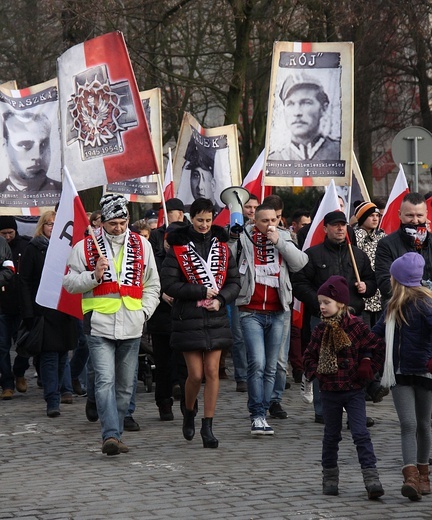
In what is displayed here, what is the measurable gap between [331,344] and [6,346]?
19.2 feet

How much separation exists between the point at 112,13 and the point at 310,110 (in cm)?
956

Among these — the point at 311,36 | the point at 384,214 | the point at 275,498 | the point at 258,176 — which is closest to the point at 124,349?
the point at 275,498

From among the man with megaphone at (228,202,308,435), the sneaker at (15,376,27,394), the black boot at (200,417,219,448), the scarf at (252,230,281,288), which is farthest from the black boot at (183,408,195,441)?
the sneaker at (15,376,27,394)

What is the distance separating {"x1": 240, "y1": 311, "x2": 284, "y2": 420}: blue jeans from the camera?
10008mm

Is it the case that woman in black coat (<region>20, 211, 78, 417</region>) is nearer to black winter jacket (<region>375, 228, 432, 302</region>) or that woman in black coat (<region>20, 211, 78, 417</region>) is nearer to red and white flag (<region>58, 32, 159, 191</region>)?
red and white flag (<region>58, 32, 159, 191</region>)

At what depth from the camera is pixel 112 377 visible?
9297 mm

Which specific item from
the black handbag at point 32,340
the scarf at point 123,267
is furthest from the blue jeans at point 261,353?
the black handbag at point 32,340

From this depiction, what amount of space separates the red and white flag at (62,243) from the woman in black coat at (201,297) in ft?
3.51

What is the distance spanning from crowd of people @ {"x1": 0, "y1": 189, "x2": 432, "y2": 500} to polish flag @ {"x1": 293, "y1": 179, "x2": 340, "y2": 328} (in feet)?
0.56

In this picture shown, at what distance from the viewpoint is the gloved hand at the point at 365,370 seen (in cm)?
758

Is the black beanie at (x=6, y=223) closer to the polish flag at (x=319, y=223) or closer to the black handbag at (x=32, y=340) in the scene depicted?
the black handbag at (x=32, y=340)

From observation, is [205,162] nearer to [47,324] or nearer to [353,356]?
[47,324]

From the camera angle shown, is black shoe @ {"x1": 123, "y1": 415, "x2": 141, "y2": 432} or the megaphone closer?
the megaphone

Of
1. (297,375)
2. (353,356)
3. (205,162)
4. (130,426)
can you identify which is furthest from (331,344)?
(205,162)
